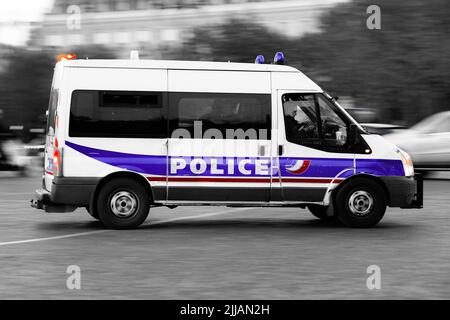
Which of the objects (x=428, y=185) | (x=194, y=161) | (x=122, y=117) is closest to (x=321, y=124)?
(x=194, y=161)

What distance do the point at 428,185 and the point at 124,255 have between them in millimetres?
13480

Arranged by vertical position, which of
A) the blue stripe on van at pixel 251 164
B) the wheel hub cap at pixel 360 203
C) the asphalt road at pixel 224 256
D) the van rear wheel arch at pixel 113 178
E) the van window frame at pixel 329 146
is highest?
the van window frame at pixel 329 146

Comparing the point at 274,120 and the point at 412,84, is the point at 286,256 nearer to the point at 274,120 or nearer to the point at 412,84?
the point at 274,120

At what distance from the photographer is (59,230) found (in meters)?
13.0

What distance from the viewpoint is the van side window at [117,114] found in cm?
1273

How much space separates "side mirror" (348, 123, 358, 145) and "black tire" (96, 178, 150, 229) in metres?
2.61

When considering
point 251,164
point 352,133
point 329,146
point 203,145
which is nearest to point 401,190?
point 352,133

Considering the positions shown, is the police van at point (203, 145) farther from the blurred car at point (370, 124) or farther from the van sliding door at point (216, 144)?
the blurred car at point (370, 124)

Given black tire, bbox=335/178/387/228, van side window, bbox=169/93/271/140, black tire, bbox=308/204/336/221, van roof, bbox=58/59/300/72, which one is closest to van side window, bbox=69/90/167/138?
van side window, bbox=169/93/271/140

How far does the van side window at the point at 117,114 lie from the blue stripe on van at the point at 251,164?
0.80 feet

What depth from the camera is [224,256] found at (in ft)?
34.4

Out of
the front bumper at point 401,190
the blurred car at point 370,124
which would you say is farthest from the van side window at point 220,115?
the blurred car at point 370,124
